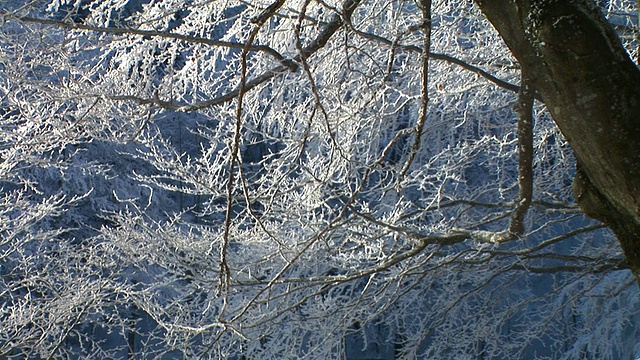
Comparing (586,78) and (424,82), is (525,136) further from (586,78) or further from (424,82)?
(586,78)

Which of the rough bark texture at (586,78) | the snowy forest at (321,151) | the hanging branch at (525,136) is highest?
the rough bark texture at (586,78)

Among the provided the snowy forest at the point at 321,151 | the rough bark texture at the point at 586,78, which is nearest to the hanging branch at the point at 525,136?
the rough bark texture at the point at 586,78

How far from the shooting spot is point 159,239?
15.7ft

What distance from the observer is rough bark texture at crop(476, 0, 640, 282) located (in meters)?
1.47

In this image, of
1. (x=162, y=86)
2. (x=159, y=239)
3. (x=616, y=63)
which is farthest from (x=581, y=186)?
(x=159, y=239)

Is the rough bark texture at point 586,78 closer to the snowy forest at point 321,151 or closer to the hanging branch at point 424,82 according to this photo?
the hanging branch at point 424,82

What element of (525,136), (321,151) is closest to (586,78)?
(525,136)

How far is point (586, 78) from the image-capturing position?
4.83 feet

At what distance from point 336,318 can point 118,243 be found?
1580mm

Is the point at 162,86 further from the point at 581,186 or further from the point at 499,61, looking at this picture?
the point at 581,186

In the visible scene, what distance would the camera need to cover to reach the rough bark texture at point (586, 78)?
147cm

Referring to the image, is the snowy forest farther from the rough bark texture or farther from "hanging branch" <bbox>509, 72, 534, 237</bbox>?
the rough bark texture

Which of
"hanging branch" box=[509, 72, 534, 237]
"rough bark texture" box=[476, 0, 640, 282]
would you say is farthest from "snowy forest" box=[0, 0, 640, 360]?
"rough bark texture" box=[476, 0, 640, 282]

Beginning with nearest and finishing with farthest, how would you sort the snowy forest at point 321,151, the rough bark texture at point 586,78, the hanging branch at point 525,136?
1. the rough bark texture at point 586,78
2. the hanging branch at point 525,136
3. the snowy forest at point 321,151
